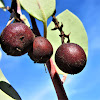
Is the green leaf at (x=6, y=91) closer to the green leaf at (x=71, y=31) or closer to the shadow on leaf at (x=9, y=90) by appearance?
the shadow on leaf at (x=9, y=90)

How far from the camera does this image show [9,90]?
0.98 metres

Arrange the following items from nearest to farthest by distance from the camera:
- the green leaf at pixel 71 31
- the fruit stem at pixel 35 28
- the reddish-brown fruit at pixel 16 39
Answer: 1. the reddish-brown fruit at pixel 16 39
2. the fruit stem at pixel 35 28
3. the green leaf at pixel 71 31

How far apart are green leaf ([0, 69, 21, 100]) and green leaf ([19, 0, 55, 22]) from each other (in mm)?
384

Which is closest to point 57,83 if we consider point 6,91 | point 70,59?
point 70,59

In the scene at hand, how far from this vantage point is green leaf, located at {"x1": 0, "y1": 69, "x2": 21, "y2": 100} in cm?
91

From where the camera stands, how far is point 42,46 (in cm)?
79

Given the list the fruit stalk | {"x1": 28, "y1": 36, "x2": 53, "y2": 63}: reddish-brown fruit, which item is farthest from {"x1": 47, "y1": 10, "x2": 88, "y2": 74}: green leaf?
{"x1": 28, "y1": 36, "x2": 53, "y2": 63}: reddish-brown fruit

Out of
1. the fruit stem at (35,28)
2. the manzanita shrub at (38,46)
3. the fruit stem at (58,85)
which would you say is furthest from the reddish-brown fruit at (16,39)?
the fruit stem at (58,85)

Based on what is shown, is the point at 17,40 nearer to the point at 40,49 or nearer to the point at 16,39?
the point at 16,39

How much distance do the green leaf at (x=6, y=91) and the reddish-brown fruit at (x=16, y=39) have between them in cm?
26

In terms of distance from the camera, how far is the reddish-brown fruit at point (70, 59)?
2.60 feet

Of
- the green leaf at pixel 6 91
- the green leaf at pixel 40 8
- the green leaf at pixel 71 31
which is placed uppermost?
the green leaf at pixel 71 31

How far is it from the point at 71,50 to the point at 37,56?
5.9 inches

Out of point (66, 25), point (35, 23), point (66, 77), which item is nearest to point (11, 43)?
point (35, 23)
